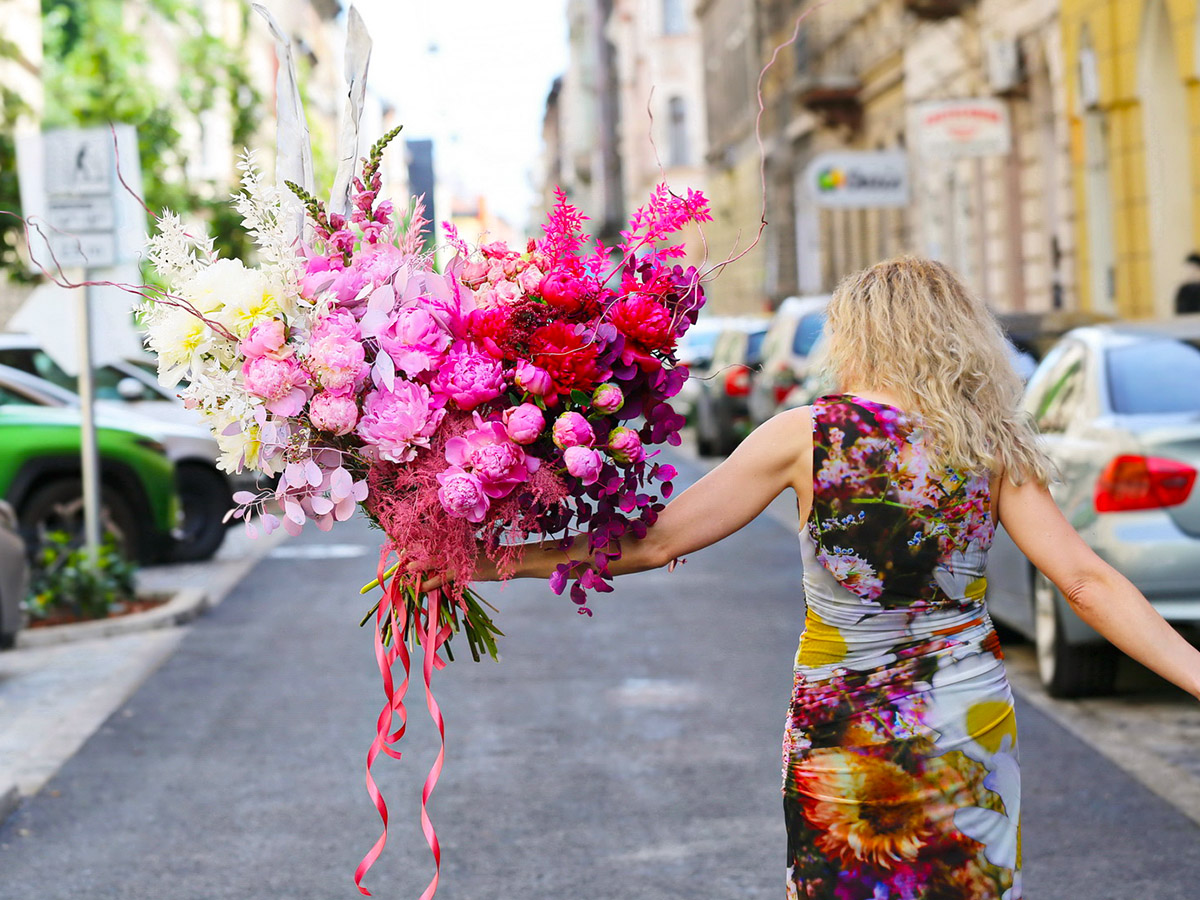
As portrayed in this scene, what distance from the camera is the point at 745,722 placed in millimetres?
8273

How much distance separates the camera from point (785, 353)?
70.5ft

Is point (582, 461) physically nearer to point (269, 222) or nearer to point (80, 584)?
point (269, 222)

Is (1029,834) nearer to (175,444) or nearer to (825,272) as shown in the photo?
(175,444)

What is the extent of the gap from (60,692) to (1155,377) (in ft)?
17.3

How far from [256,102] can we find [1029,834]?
860 inches

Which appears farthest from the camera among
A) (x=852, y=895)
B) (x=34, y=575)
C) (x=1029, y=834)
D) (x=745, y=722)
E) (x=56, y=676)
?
(x=34, y=575)

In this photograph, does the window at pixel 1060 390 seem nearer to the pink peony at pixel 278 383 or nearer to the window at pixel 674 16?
the pink peony at pixel 278 383

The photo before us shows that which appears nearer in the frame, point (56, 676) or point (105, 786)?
point (105, 786)

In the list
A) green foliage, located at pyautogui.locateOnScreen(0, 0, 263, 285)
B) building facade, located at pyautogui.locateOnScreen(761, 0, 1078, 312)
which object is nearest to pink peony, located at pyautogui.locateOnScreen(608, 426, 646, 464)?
building facade, located at pyautogui.locateOnScreen(761, 0, 1078, 312)

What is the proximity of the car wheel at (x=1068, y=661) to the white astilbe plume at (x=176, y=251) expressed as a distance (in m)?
5.37

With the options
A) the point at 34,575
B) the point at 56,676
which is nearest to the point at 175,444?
the point at 34,575

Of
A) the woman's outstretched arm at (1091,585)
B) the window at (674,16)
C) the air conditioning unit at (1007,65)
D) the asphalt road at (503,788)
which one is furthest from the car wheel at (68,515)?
the window at (674,16)

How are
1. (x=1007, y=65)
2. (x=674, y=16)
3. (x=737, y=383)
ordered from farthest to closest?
(x=674, y=16), (x=737, y=383), (x=1007, y=65)

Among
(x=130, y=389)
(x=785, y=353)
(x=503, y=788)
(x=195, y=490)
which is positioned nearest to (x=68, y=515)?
(x=195, y=490)
